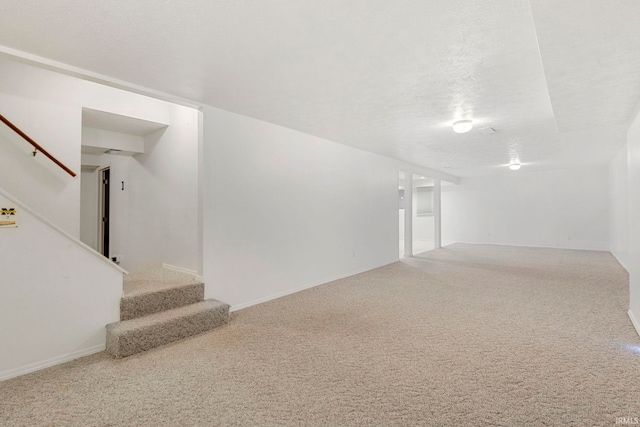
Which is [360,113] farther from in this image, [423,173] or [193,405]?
[423,173]

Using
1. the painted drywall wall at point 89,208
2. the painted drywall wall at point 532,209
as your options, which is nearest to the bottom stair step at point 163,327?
the painted drywall wall at point 89,208

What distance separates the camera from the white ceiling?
5.77 feet

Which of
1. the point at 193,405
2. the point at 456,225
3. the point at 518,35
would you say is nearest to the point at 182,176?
the point at 193,405

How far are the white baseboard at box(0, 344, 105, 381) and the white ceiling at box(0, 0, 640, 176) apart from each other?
7.83 ft

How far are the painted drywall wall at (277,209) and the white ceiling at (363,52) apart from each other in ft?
1.59

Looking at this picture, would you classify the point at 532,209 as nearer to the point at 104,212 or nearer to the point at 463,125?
the point at 463,125

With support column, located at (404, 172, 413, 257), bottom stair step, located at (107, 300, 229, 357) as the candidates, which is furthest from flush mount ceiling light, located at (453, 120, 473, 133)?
support column, located at (404, 172, 413, 257)

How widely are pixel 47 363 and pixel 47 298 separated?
0.51m

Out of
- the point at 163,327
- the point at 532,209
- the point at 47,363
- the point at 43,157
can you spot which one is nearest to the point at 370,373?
the point at 163,327

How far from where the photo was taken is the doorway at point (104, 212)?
16.5 ft

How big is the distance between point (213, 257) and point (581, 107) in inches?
165

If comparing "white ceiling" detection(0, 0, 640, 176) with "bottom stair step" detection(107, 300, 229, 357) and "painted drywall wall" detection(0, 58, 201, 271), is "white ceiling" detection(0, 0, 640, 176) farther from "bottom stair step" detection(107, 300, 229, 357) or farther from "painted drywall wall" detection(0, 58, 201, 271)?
"bottom stair step" detection(107, 300, 229, 357)

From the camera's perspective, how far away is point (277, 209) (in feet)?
14.2

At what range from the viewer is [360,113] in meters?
3.71
